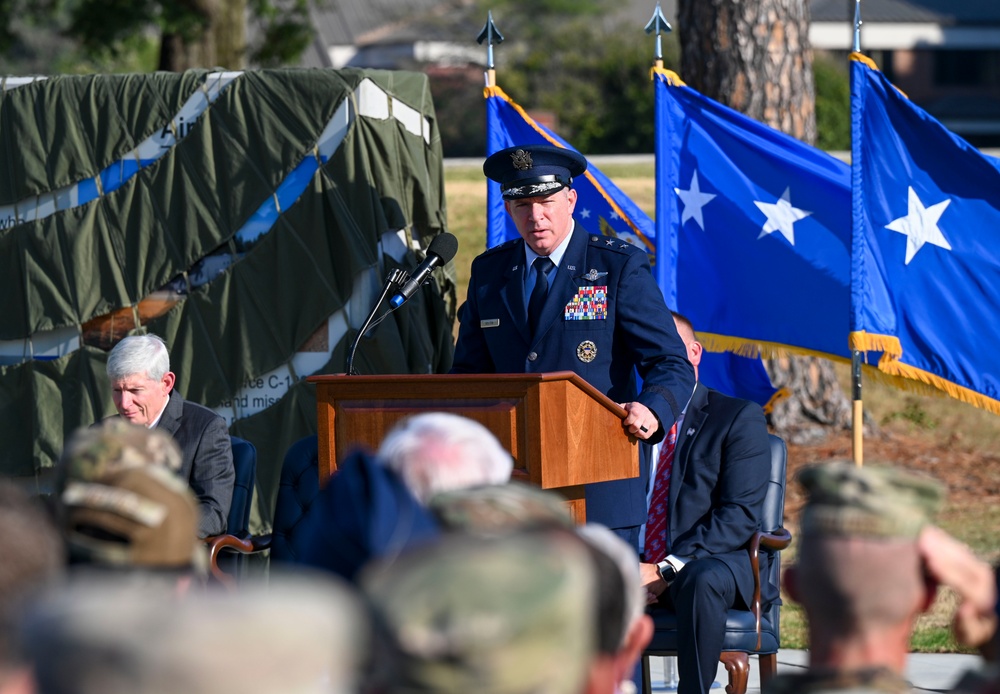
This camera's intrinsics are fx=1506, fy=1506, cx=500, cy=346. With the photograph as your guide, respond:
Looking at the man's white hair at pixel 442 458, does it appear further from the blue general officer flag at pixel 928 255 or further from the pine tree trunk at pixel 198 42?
the pine tree trunk at pixel 198 42

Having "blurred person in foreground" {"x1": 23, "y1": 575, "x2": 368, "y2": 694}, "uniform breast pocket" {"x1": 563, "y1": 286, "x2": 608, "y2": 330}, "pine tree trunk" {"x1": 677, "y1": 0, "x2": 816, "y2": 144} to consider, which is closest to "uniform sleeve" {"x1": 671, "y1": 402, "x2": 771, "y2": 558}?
"uniform breast pocket" {"x1": 563, "y1": 286, "x2": 608, "y2": 330}

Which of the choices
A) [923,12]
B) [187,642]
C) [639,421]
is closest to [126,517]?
[187,642]

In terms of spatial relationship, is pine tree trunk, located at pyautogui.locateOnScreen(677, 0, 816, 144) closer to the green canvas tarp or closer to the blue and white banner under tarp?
the blue and white banner under tarp

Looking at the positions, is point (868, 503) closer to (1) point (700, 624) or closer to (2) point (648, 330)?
(2) point (648, 330)

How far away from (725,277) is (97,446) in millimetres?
5012

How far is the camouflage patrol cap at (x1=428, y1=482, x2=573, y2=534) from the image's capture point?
202 centimetres

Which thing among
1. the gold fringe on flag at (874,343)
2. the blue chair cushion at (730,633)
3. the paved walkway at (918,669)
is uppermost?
the gold fringe on flag at (874,343)

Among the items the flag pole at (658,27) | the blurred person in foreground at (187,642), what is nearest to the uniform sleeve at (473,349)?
the flag pole at (658,27)

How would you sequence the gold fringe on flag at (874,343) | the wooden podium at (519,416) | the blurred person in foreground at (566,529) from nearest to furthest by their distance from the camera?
the blurred person in foreground at (566,529)
the wooden podium at (519,416)
the gold fringe on flag at (874,343)

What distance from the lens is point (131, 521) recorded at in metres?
2.10

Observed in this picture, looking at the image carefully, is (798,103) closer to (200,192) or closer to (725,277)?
(725,277)

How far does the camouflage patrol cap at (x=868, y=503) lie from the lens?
Result: 2.20m

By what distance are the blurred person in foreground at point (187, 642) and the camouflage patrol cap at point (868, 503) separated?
92cm

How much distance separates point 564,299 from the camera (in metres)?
4.98
